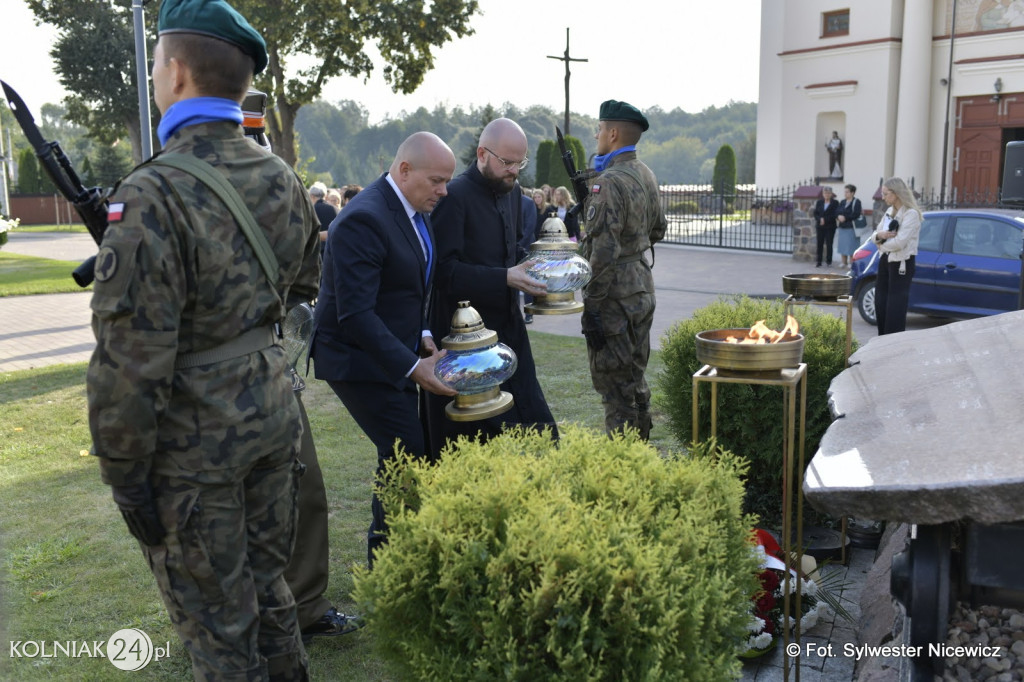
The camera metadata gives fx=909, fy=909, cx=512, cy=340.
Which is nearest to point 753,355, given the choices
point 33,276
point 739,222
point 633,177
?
point 633,177

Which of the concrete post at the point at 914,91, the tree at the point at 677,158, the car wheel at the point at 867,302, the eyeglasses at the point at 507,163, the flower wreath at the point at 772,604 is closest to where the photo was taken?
the flower wreath at the point at 772,604

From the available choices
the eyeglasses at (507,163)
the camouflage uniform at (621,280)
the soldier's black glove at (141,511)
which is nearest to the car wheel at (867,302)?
the camouflage uniform at (621,280)

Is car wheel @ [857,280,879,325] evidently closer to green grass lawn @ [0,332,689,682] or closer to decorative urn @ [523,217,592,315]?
green grass lawn @ [0,332,689,682]

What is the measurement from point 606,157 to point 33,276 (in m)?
17.9

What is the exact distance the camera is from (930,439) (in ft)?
9.93

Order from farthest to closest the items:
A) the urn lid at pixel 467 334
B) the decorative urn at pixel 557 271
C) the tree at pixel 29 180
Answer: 1. the tree at pixel 29 180
2. the decorative urn at pixel 557 271
3. the urn lid at pixel 467 334

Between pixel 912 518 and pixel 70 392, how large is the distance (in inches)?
335

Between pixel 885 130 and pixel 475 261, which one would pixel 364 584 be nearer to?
pixel 475 261

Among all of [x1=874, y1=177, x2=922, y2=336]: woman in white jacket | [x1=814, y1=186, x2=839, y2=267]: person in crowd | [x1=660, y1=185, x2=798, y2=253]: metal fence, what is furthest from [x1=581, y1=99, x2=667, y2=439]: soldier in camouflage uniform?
[x1=660, y1=185, x2=798, y2=253]: metal fence

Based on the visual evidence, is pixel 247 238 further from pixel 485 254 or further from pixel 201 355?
pixel 485 254

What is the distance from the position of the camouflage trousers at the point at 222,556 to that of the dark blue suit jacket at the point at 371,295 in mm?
1049

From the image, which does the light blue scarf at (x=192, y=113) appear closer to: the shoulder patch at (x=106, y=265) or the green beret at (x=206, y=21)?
the green beret at (x=206, y=21)

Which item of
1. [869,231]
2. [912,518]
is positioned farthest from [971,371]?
[869,231]

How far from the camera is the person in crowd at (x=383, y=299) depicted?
3.84m
